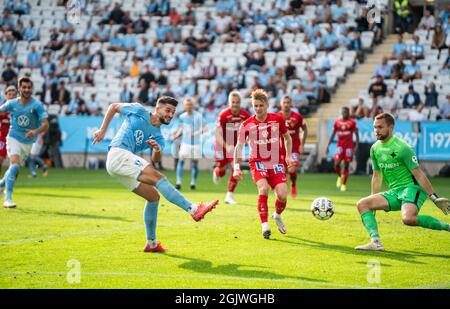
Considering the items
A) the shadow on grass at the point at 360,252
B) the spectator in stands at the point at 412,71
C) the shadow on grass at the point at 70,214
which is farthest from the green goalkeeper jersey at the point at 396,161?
the spectator in stands at the point at 412,71

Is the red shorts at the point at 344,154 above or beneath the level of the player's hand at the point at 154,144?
beneath

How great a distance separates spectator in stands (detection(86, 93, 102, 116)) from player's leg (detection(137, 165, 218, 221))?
2316cm

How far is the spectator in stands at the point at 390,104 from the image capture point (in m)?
28.6

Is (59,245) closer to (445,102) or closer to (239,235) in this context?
(239,235)

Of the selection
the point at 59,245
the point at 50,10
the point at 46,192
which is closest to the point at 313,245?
the point at 59,245

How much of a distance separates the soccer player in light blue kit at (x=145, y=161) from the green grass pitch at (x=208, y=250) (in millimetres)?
607

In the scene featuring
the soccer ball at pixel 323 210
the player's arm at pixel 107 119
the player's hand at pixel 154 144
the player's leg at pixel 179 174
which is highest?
the player's arm at pixel 107 119

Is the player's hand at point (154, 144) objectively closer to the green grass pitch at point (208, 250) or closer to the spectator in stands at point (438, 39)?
the green grass pitch at point (208, 250)

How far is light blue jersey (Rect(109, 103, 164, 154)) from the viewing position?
10.8m

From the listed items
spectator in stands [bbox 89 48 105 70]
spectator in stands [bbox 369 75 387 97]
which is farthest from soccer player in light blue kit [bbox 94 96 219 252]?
spectator in stands [bbox 89 48 105 70]

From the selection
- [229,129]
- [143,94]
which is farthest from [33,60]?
[229,129]

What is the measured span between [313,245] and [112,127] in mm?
19267

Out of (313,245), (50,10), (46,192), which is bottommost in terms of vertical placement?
(46,192)
